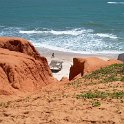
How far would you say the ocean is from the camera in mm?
51625

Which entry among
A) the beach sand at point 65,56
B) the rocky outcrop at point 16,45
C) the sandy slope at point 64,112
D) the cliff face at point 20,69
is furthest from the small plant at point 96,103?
the beach sand at point 65,56

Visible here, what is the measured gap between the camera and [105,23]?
6762cm

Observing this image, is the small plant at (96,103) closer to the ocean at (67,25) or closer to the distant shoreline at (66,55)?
the distant shoreline at (66,55)

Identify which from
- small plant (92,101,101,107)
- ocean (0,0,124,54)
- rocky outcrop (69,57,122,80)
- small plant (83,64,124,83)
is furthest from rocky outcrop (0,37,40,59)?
ocean (0,0,124,54)

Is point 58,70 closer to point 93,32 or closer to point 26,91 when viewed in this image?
point 26,91

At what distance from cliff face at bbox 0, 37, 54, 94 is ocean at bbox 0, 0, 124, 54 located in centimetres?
2235

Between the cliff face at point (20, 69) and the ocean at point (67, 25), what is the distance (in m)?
22.3

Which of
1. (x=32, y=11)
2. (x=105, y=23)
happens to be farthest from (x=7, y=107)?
(x=32, y=11)

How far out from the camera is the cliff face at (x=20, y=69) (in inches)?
805

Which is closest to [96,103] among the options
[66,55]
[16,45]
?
[16,45]

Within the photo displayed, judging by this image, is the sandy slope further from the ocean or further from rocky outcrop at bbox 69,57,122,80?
the ocean

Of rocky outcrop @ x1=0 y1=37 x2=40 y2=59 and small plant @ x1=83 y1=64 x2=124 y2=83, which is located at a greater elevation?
rocky outcrop @ x1=0 y1=37 x2=40 y2=59

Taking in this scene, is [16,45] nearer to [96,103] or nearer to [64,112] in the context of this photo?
[96,103]

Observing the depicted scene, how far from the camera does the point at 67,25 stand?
66625 mm
